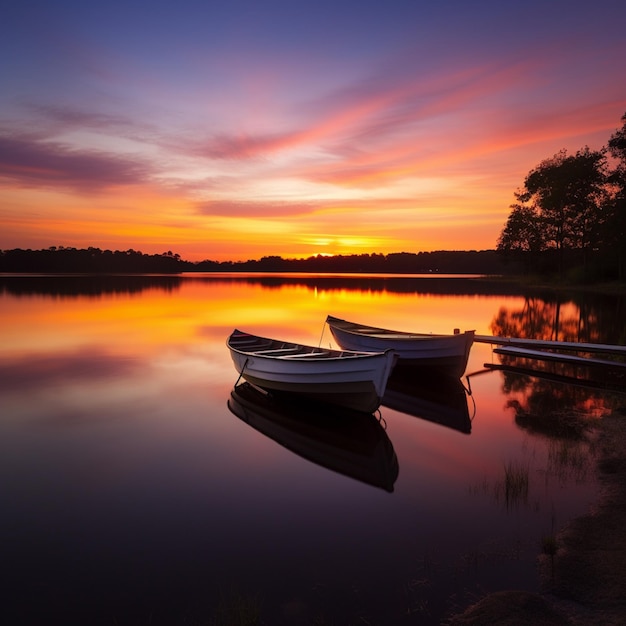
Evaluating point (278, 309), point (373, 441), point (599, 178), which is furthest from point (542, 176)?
point (373, 441)

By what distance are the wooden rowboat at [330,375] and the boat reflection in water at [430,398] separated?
262 cm

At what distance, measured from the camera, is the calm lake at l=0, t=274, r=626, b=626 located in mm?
6527

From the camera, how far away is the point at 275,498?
31.5 ft

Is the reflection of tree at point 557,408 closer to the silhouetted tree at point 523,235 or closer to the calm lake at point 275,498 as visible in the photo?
the calm lake at point 275,498

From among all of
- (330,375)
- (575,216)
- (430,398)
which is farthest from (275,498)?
(575,216)

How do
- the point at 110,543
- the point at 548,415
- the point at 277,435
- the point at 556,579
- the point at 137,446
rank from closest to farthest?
the point at 556,579 → the point at 110,543 → the point at 137,446 → the point at 277,435 → the point at 548,415

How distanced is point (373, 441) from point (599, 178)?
68.1 meters

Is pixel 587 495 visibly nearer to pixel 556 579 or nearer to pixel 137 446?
pixel 556 579

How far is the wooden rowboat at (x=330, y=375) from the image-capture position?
13.3 meters

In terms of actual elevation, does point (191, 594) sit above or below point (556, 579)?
below

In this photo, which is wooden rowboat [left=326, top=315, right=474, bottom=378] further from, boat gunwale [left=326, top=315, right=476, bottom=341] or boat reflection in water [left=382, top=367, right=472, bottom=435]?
boat reflection in water [left=382, top=367, right=472, bottom=435]

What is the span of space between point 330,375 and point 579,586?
8.45 metres

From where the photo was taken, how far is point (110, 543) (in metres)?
7.93

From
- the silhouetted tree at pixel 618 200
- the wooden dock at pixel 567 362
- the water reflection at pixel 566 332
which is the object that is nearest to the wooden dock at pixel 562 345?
the wooden dock at pixel 567 362
